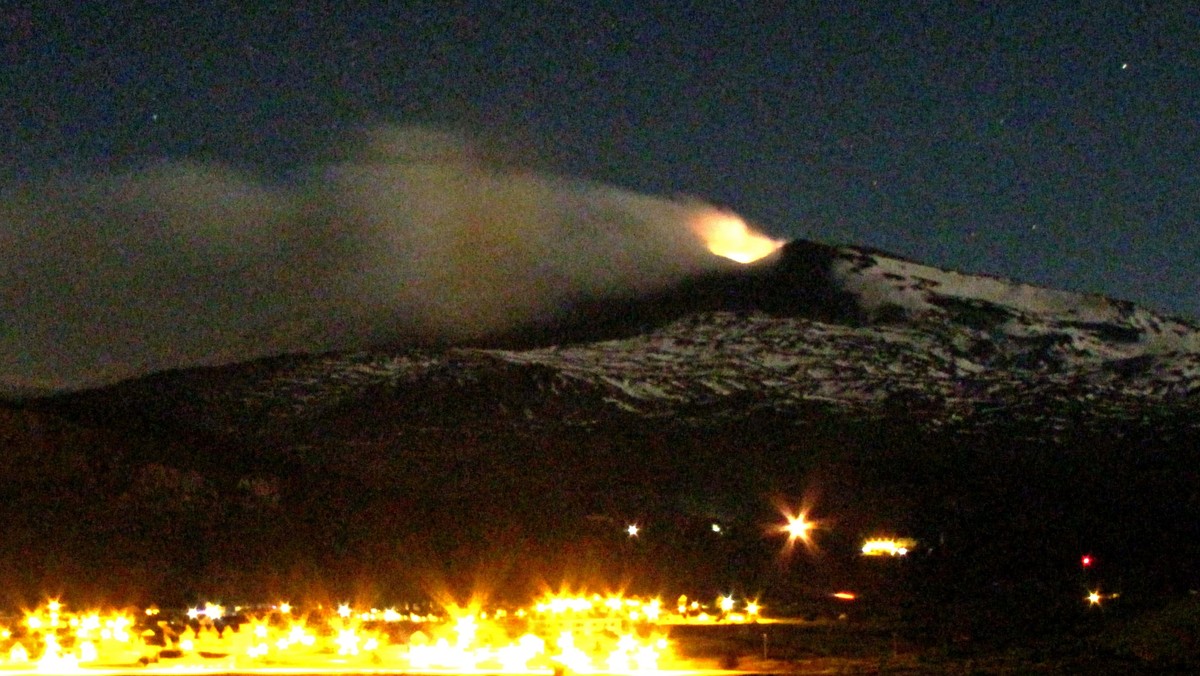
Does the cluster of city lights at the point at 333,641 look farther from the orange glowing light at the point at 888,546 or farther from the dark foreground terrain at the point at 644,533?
the orange glowing light at the point at 888,546

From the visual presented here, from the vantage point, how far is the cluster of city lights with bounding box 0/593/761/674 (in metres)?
36.1

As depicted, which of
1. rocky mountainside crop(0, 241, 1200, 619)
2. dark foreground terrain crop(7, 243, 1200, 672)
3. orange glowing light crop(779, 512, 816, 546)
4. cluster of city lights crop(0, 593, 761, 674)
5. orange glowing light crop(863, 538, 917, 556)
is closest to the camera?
cluster of city lights crop(0, 593, 761, 674)

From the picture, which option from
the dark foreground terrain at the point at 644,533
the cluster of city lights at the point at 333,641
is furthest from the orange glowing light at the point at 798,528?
the cluster of city lights at the point at 333,641

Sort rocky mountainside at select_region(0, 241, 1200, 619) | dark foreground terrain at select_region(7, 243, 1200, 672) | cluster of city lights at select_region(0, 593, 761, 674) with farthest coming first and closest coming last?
rocky mountainside at select_region(0, 241, 1200, 619)
dark foreground terrain at select_region(7, 243, 1200, 672)
cluster of city lights at select_region(0, 593, 761, 674)

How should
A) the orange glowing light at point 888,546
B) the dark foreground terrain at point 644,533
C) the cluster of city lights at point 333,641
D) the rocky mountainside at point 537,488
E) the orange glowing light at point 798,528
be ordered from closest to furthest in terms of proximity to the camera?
1. the cluster of city lights at point 333,641
2. the dark foreground terrain at point 644,533
3. the rocky mountainside at point 537,488
4. the orange glowing light at point 888,546
5. the orange glowing light at point 798,528

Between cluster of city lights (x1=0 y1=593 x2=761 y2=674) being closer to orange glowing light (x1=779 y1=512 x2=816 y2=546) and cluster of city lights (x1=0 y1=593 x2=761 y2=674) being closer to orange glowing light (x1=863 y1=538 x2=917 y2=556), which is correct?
orange glowing light (x1=863 y1=538 x2=917 y2=556)

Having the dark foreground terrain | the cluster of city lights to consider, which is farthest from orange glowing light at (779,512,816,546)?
the cluster of city lights

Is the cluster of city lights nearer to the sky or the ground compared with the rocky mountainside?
nearer to the ground

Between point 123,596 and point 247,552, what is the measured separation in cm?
1123

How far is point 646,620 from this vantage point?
58.8 meters

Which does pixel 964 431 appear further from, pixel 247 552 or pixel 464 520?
pixel 247 552

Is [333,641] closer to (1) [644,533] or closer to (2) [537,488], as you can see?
(1) [644,533]

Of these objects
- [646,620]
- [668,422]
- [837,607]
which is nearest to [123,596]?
[646,620]

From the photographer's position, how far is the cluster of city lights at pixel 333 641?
36094 mm
